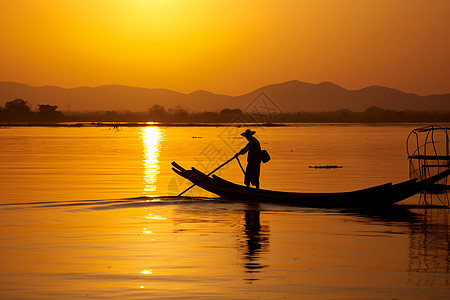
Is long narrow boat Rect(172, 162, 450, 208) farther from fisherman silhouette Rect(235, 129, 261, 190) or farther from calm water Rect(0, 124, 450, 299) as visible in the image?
fisherman silhouette Rect(235, 129, 261, 190)

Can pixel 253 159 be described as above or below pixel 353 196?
above

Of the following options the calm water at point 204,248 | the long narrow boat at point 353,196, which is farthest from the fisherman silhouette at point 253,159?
the calm water at point 204,248

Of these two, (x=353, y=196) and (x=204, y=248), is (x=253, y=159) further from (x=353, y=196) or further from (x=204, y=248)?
(x=204, y=248)

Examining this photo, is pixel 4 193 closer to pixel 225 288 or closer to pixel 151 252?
pixel 151 252

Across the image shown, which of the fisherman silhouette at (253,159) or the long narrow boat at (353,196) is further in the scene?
the fisherman silhouette at (253,159)

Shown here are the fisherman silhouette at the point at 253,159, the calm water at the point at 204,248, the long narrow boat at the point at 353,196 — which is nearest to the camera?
the calm water at the point at 204,248

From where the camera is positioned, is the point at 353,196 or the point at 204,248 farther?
the point at 353,196

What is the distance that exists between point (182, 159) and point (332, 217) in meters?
31.2

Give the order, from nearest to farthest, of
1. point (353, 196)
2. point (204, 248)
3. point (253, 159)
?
point (204, 248) < point (353, 196) < point (253, 159)

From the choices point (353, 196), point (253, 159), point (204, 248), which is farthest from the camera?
point (253, 159)

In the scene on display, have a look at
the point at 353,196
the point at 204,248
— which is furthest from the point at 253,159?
the point at 204,248

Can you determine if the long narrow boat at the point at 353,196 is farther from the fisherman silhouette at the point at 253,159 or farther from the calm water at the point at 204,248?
the fisherman silhouette at the point at 253,159

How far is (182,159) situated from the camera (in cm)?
5178

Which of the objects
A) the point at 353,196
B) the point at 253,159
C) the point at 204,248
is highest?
the point at 253,159
